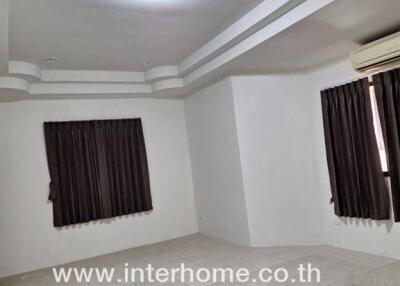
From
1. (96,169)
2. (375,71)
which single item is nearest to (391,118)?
(375,71)

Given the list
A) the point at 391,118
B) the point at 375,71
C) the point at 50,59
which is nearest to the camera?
the point at 391,118

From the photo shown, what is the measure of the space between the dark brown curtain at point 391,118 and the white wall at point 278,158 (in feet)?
3.72

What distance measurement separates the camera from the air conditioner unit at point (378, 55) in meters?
3.08

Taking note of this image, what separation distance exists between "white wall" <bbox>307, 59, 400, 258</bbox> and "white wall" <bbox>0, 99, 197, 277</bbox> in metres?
2.27

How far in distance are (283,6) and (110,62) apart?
2405 mm

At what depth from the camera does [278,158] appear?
4.48 metres

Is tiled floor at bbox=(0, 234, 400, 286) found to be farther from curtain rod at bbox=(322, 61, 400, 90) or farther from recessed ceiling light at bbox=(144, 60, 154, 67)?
recessed ceiling light at bbox=(144, 60, 154, 67)

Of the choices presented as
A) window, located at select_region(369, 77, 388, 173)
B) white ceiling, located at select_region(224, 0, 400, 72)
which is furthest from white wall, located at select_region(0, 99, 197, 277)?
window, located at select_region(369, 77, 388, 173)

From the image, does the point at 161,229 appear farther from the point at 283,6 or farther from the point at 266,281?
the point at 283,6

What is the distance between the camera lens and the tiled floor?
328cm

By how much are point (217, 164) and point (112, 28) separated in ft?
8.34

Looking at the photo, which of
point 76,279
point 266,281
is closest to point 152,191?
point 76,279

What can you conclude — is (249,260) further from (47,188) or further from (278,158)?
(47,188)

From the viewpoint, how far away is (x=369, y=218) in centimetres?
378
